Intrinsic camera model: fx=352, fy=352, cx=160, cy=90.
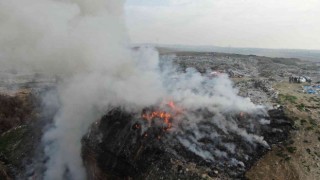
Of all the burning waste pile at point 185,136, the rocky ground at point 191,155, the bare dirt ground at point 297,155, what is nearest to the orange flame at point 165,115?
the burning waste pile at point 185,136

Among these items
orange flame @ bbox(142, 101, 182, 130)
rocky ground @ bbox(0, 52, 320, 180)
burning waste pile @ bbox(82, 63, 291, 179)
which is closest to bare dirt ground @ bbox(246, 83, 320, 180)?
rocky ground @ bbox(0, 52, 320, 180)

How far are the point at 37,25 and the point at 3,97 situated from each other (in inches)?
962

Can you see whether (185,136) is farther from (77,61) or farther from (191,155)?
(77,61)

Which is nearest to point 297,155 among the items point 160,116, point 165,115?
point 165,115

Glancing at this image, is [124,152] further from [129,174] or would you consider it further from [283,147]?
[283,147]

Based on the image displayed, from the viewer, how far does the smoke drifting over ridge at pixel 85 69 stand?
23.6 metres

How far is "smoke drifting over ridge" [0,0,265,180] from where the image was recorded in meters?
23.6

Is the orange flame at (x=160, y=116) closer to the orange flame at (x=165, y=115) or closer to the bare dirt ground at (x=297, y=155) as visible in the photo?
the orange flame at (x=165, y=115)

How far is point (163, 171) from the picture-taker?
21.1m

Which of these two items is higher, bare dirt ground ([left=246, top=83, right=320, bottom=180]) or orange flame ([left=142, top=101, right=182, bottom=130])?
orange flame ([left=142, top=101, right=182, bottom=130])

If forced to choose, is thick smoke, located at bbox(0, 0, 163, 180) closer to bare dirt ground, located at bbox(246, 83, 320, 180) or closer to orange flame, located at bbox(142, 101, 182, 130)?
orange flame, located at bbox(142, 101, 182, 130)

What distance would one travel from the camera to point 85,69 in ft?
86.3

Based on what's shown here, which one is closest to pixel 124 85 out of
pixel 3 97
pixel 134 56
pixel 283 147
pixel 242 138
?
pixel 134 56

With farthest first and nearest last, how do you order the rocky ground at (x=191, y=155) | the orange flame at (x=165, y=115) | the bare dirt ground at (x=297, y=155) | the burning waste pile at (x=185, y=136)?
the orange flame at (x=165, y=115) < the burning waste pile at (x=185, y=136) < the rocky ground at (x=191, y=155) < the bare dirt ground at (x=297, y=155)
